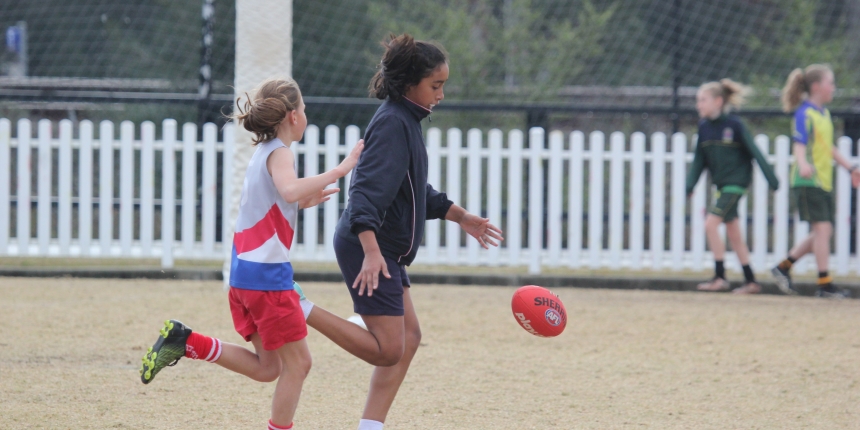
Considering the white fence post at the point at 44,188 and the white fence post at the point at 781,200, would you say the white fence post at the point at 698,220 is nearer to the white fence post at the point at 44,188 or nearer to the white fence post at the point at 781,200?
the white fence post at the point at 781,200

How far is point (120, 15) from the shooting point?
15.1m

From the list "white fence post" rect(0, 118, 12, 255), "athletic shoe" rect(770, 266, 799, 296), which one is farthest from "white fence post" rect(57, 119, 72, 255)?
"athletic shoe" rect(770, 266, 799, 296)

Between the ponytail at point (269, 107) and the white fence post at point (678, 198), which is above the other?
the ponytail at point (269, 107)

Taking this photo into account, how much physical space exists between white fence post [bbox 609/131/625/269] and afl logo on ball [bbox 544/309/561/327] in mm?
5567

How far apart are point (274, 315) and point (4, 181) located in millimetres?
7213

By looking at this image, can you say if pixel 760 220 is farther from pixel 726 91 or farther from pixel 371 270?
pixel 371 270

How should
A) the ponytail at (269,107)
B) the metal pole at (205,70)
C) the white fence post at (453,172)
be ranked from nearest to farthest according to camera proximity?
1. the ponytail at (269,107)
2. the white fence post at (453,172)
3. the metal pole at (205,70)

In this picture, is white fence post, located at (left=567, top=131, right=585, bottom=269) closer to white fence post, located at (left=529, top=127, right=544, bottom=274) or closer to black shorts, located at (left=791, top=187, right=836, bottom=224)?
white fence post, located at (left=529, top=127, right=544, bottom=274)

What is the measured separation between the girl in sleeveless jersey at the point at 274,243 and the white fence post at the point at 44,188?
6599mm

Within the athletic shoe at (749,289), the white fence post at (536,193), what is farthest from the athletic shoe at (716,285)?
the white fence post at (536,193)

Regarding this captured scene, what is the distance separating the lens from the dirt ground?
14.2ft

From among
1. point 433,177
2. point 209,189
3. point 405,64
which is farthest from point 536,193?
point 405,64

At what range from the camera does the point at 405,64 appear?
11.9 ft

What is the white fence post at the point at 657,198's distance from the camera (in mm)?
9578
